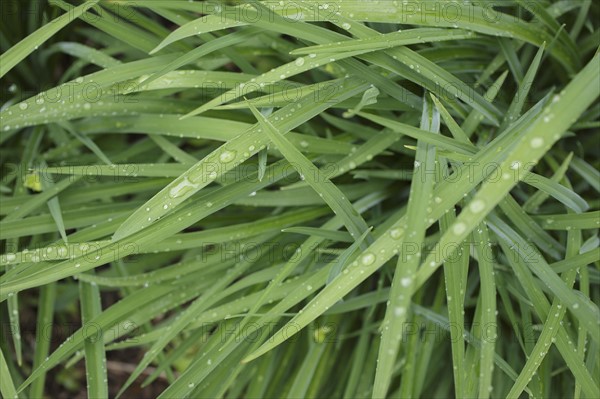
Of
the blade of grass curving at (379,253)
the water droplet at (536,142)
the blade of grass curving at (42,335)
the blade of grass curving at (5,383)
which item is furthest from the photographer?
the blade of grass curving at (42,335)

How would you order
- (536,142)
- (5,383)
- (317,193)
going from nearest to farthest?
(536,142), (5,383), (317,193)

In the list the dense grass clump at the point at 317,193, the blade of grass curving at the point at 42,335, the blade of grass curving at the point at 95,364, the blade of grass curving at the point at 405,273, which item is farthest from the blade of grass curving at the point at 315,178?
the blade of grass curving at the point at 42,335

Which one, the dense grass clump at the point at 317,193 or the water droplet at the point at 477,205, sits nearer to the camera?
the water droplet at the point at 477,205

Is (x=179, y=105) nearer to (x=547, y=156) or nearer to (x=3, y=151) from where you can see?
(x=3, y=151)

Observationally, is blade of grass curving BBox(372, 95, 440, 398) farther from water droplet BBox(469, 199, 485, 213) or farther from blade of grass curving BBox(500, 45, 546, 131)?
blade of grass curving BBox(500, 45, 546, 131)

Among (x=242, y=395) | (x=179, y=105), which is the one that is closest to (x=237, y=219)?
(x=179, y=105)

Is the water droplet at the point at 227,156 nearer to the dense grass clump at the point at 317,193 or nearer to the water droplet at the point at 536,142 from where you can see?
the dense grass clump at the point at 317,193

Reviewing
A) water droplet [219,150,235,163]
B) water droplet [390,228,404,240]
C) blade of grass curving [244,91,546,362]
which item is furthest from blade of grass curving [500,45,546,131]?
water droplet [219,150,235,163]

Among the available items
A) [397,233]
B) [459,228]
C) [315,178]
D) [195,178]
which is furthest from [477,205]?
[195,178]

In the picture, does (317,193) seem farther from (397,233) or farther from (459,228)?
(459,228)
